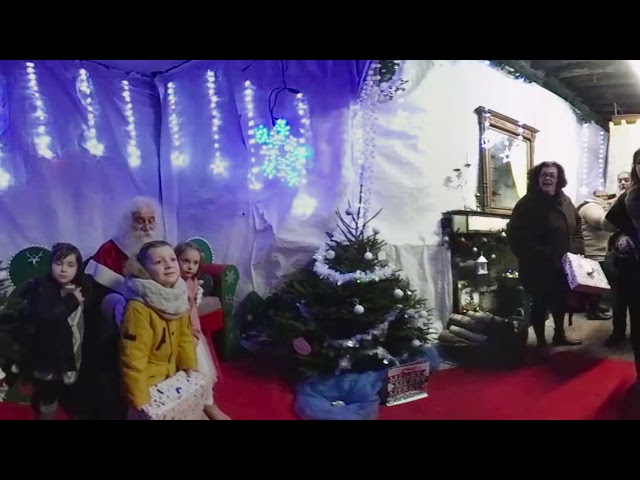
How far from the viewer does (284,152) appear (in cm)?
294

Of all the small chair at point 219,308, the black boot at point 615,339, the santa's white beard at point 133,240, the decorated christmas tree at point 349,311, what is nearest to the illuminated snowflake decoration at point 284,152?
the decorated christmas tree at point 349,311

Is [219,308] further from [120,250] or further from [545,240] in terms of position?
[545,240]

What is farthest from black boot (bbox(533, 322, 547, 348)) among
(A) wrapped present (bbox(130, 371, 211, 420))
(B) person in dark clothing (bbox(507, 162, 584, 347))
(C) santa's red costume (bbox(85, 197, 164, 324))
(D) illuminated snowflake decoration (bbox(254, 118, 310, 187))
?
(C) santa's red costume (bbox(85, 197, 164, 324))

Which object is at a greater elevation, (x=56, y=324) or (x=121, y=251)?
(x=121, y=251)

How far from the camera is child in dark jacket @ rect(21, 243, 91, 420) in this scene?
2846mm

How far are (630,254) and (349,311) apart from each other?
1.39 meters

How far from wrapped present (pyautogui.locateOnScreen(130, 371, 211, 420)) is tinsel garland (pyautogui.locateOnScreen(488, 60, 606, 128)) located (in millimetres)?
2054

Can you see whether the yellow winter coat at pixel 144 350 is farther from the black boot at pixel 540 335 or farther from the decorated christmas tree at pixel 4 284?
the black boot at pixel 540 335

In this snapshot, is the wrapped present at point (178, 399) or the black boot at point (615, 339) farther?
the black boot at point (615, 339)

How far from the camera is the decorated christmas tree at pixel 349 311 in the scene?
9.21 feet

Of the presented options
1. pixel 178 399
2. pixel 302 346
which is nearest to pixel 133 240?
pixel 178 399
